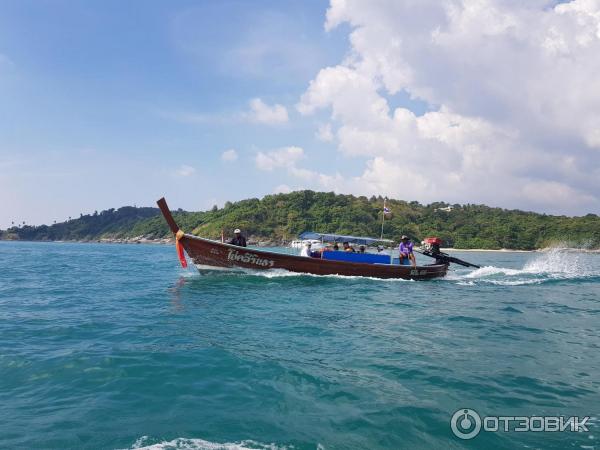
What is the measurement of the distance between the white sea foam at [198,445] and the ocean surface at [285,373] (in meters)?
0.02

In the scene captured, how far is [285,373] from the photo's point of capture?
656cm

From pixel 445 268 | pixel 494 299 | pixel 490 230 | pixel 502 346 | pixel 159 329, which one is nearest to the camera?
pixel 502 346

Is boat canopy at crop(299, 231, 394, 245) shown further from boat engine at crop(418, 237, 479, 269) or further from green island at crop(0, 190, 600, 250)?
green island at crop(0, 190, 600, 250)

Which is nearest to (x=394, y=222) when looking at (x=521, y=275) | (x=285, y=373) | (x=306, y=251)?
(x=521, y=275)

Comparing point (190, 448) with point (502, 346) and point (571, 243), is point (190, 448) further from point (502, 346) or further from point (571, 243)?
point (571, 243)

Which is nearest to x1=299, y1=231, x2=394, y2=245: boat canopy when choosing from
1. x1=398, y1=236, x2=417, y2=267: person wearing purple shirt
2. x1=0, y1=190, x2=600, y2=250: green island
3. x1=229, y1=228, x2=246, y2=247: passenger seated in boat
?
x1=398, y1=236, x2=417, y2=267: person wearing purple shirt

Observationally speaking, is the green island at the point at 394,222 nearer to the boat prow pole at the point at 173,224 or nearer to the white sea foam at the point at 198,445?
the boat prow pole at the point at 173,224

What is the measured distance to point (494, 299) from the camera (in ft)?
50.3

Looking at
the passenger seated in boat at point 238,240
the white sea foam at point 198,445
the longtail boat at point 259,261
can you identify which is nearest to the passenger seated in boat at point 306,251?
the longtail boat at point 259,261

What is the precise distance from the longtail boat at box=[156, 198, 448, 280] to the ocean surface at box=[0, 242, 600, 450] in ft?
20.8

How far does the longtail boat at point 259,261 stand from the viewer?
1944cm

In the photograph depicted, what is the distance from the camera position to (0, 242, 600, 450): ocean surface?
4.65m

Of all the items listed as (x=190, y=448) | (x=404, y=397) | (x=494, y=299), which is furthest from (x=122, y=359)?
(x=494, y=299)

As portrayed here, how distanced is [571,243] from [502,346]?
11361cm
